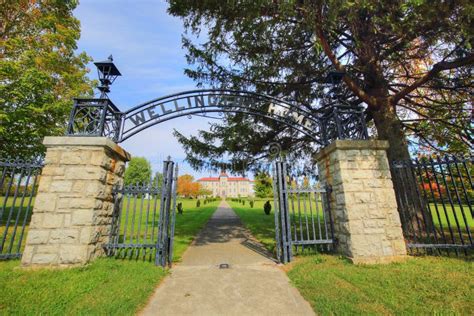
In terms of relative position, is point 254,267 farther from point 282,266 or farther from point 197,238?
point 197,238

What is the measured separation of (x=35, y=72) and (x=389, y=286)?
37.5ft

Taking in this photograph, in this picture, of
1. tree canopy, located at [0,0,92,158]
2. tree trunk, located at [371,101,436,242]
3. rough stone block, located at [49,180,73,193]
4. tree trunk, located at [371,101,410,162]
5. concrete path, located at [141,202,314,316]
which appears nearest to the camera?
concrete path, located at [141,202,314,316]

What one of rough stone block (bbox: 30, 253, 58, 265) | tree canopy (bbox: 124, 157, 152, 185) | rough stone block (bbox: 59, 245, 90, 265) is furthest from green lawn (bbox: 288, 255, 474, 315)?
tree canopy (bbox: 124, 157, 152, 185)

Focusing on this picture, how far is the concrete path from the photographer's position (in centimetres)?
298

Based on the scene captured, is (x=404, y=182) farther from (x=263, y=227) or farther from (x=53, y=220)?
(x=53, y=220)

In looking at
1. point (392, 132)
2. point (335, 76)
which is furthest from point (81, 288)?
point (392, 132)

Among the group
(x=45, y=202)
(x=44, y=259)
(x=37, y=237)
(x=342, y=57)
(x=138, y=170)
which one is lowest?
(x=44, y=259)

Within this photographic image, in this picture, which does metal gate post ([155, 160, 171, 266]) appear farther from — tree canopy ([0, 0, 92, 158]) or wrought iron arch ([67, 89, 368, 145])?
tree canopy ([0, 0, 92, 158])

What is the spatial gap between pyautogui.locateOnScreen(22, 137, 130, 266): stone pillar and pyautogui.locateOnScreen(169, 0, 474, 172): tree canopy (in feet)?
Answer: 13.9

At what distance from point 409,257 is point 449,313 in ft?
7.46

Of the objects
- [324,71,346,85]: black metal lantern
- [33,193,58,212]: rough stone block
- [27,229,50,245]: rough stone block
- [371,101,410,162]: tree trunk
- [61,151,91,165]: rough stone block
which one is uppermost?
[324,71,346,85]: black metal lantern

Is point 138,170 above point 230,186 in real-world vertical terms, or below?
below

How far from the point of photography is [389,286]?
3.41 m

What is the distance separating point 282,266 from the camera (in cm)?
475
